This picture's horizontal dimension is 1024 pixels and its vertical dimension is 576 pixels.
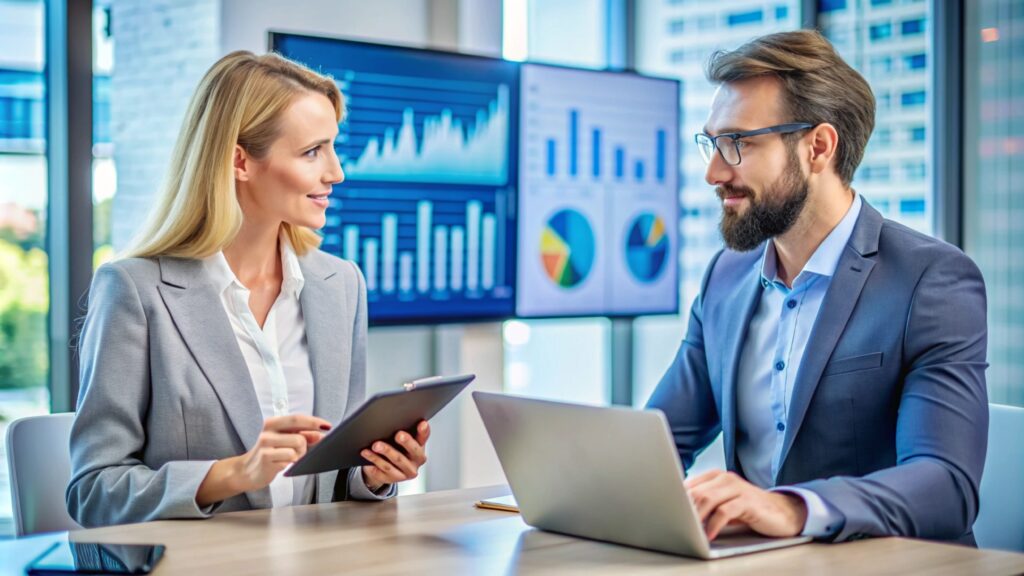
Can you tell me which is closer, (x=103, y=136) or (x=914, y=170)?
(x=103, y=136)

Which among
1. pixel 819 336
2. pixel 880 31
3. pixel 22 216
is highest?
pixel 880 31

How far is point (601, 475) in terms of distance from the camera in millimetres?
1575

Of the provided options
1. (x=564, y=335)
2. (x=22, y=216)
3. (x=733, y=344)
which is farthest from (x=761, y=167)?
(x=564, y=335)

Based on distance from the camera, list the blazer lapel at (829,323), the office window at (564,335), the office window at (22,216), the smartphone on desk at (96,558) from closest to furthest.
→ the smartphone on desk at (96,558) < the blazer lapel at (829,323) < the office window at (22,216) < the office window at (564,335)

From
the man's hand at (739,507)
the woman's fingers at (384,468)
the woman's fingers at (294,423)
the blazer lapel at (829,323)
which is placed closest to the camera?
the man's hand at (739,507)

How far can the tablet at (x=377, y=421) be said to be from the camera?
1.66 metres

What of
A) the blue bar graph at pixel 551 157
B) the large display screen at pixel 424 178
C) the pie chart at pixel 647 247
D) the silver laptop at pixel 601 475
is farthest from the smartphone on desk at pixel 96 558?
the pie chart at pixel 647 247

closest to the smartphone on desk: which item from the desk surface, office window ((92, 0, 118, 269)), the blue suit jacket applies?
the desk surface

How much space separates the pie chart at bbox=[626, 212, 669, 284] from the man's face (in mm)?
2254

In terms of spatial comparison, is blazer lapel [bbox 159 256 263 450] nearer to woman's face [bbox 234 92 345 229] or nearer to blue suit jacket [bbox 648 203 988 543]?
woman's face [bbox 234 92 345 229]

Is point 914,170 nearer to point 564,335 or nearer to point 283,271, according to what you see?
point 564,335

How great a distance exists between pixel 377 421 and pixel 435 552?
0.26 metres

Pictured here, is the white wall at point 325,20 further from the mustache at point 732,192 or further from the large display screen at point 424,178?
the mustache at point 732,192

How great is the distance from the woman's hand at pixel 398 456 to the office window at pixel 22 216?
225cm
